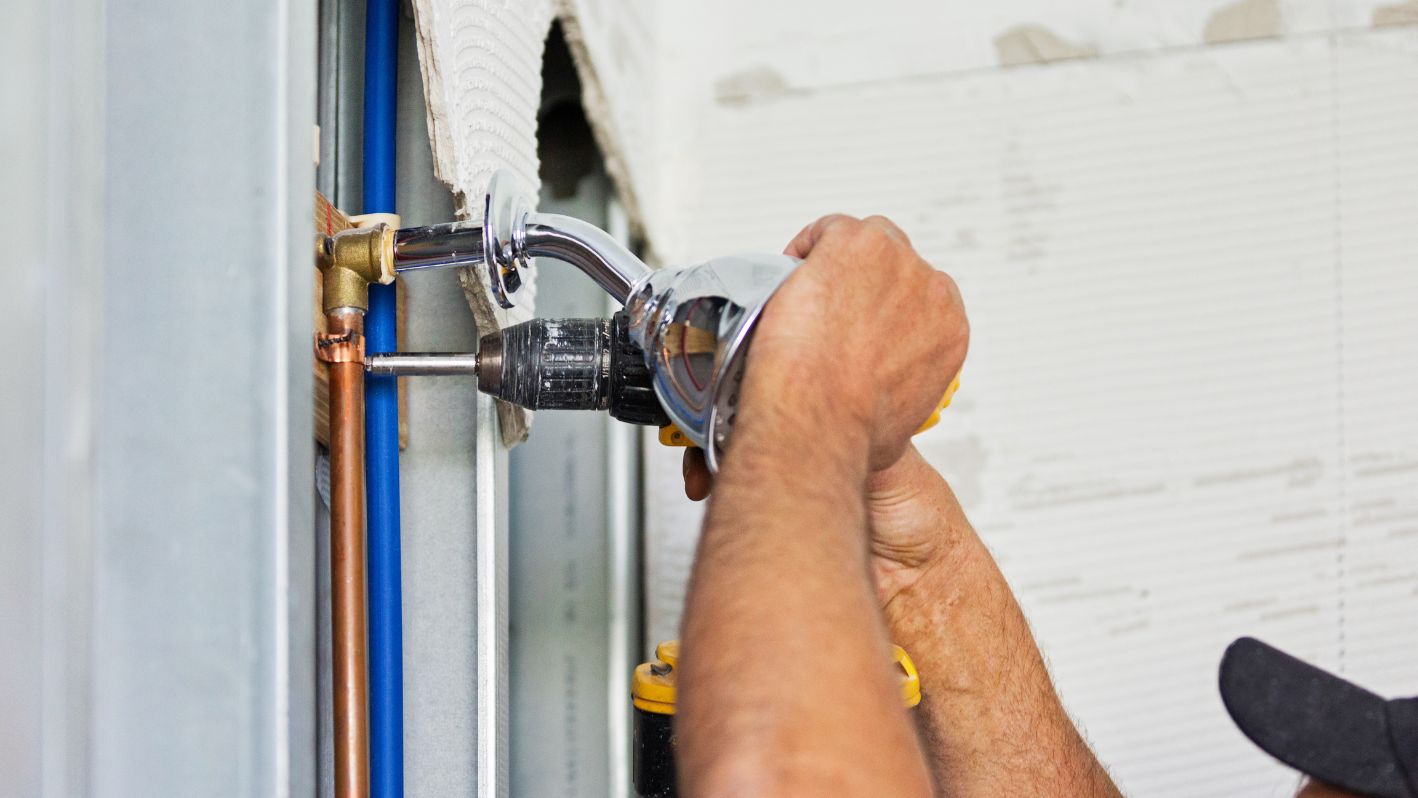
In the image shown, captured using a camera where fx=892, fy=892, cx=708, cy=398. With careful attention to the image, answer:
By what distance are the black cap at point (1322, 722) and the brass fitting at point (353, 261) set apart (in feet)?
1.79

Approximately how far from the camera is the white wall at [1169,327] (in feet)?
3.79

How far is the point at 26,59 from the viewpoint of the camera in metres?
0.35

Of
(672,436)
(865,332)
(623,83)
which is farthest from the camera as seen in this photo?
(623,83)

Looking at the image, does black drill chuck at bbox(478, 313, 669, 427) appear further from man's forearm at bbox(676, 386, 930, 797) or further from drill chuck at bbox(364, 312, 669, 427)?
man's forearm at bbox(676, 386, 930, 797)

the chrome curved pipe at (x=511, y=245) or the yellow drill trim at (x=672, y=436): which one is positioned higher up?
the chrome curved pipe at (x=511, y=245)

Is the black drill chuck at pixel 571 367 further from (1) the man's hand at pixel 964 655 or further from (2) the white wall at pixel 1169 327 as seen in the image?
(2) the white wall at pixel 1169 327

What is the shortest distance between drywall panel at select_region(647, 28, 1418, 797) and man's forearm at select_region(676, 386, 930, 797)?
0.76m

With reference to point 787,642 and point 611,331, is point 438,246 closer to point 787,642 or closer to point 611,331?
point 611,331

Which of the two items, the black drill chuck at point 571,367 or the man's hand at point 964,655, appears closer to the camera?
the black drill chuck at point 571,367

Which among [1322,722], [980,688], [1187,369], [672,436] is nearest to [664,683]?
[672,436]

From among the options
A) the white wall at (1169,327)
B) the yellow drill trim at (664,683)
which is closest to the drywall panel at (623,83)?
the white wall at (1169,327)

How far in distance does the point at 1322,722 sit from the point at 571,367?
0.44m

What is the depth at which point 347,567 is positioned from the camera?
578mm

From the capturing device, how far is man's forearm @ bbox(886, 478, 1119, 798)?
2.34ft
